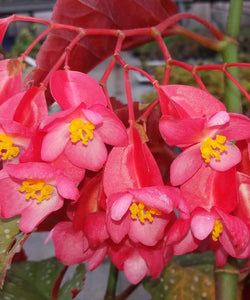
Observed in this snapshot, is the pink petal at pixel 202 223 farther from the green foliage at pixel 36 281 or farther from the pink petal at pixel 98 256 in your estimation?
the green foliage at pixel 36 281

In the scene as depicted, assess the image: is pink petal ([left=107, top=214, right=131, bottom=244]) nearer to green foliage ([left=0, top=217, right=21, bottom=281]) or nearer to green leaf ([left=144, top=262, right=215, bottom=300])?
green foliage ([left=0, top=217, right=21, bottom=281])

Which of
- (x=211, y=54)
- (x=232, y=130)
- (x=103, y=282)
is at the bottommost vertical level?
(x=211, y=54)

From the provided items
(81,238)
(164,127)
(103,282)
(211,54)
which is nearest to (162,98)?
(164,127)

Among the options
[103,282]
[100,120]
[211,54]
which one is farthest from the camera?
[211,54]

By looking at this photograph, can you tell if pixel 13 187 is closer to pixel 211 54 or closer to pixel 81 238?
pixel 81 238

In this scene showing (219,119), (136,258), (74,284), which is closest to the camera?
(219,119)

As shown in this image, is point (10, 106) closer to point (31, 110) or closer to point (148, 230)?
point (31, 110)

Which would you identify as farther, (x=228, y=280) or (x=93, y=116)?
(x=228, y=280)

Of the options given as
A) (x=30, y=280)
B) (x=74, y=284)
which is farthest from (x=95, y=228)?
(x=30, y=280)

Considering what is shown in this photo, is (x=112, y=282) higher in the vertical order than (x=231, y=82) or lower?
lower
